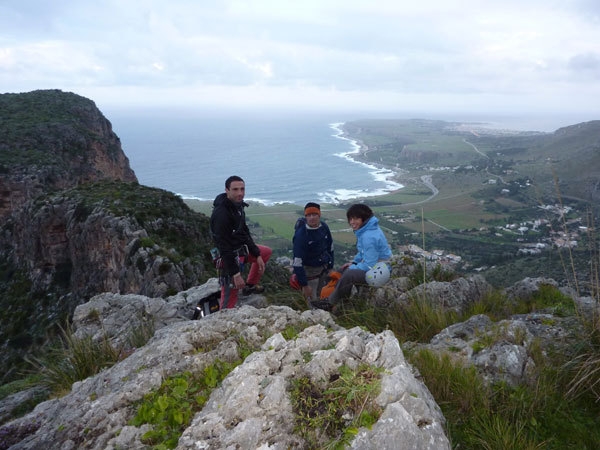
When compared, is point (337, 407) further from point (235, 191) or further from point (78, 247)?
point (78, 247)

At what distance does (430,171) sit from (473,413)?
16413cm

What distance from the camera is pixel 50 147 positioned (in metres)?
34.3

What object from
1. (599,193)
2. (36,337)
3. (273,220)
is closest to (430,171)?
(599,193)

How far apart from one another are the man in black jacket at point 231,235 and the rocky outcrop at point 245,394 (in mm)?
2152

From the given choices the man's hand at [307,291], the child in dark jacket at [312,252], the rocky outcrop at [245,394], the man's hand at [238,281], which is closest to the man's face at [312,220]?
the child in dark jacket at [312,252]

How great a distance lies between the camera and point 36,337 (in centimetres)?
1538

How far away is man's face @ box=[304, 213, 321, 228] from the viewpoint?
6307 millimetres

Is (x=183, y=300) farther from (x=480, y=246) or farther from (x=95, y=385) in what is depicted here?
(x=480, y=246)

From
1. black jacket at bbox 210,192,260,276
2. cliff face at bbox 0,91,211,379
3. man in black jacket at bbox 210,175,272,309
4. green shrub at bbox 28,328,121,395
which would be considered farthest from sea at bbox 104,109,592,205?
green shrub at bbox 28,328,121,395

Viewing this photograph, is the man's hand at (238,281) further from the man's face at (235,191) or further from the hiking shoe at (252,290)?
the hiking shoe at (252,290)

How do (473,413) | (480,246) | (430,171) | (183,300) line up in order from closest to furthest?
(473,413) → (183,300) → (480,246) → (430,171)

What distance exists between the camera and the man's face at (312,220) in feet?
20.7

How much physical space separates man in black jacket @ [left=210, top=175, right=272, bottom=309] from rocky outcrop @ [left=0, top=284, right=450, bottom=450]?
2152 millimetres

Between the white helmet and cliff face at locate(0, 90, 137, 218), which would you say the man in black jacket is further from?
cliff face at locate(0, 90, 137, 218)
